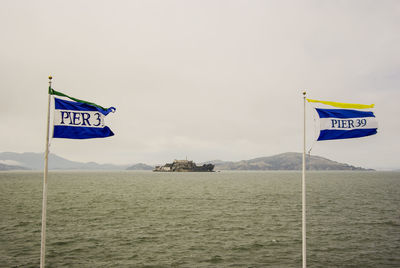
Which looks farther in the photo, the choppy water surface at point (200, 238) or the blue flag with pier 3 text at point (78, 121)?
the choppy water surface at point (200, 238)

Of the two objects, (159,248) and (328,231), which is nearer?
(159,248)

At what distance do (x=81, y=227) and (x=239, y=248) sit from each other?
19841 millimetres

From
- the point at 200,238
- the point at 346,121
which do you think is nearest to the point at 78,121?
the point at 346,121

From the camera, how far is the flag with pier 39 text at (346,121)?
587 inches

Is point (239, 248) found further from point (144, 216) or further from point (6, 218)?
point (6, 218)

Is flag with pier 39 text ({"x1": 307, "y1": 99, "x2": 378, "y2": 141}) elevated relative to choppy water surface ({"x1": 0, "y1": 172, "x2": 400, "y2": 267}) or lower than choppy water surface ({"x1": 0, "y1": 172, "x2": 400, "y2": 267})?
elevated

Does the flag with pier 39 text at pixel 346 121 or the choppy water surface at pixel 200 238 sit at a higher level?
the flag with pier 39 text at pixel 346 121

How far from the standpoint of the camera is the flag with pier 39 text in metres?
14.9

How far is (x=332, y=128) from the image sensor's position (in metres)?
14.9

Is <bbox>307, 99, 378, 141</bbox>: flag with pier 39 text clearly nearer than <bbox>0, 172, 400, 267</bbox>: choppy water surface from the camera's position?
Yes

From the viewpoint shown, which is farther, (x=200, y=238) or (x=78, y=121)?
(x=200, y=238)

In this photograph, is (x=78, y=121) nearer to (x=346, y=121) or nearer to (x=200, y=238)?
(x=346, y=121)

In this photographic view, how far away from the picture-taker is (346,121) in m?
15.1

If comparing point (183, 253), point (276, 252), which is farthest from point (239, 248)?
point (183, 253)
